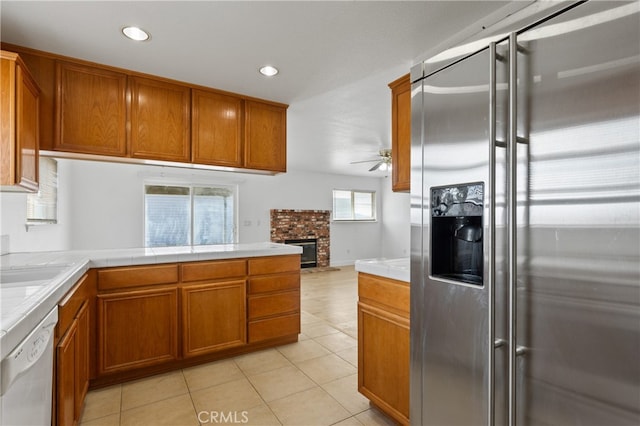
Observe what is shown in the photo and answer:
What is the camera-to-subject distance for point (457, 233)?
53.4 inches

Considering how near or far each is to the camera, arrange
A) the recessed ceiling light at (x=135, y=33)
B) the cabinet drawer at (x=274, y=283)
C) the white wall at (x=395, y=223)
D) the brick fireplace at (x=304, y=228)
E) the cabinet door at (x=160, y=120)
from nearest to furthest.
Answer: the recessed ceiling light at (x=135, y=33) < the cabinet door at (x=160, y=120) < the cabinet drawer at (x=274, y=283) < the brick fireplace at (x=304, y=228) < the white wall at (x=395, y=223)

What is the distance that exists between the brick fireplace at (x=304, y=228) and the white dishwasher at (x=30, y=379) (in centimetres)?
599

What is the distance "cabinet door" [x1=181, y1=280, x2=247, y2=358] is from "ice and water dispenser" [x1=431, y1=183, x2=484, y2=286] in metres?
1.92

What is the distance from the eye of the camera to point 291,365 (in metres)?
2.69

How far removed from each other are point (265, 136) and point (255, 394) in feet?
7.32

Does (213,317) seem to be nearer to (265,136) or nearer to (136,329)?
(136,329)

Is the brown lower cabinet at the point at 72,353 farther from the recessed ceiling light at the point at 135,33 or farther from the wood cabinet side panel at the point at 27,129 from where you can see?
the recessed ceiling light at the point at 135,33

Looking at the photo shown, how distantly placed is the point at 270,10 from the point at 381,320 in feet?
5.92

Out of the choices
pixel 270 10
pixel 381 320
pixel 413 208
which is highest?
pixel 270 10

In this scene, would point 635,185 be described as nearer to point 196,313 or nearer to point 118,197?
point 196,313

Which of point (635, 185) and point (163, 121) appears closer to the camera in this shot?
point (635, 185)

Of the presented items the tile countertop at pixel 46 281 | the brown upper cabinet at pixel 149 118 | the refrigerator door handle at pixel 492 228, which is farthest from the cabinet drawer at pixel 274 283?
the refrigerator door handle at pixel 492 228

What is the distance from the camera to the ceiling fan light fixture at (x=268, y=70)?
241 cm

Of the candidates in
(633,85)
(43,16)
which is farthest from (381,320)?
(43,16)
